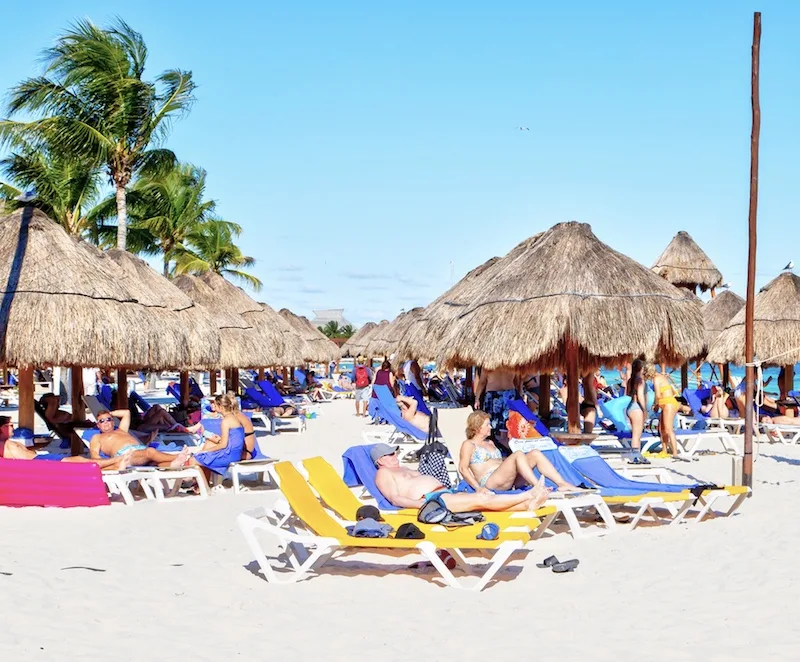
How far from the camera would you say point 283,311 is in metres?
34.7

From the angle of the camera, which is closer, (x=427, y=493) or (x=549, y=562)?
(x=549, y=562)

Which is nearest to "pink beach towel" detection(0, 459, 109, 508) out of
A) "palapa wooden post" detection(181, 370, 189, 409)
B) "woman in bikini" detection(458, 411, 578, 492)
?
"woman in bikini" detection(458, 411, 578, 492)

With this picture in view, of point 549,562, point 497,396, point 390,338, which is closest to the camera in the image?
point 549,562

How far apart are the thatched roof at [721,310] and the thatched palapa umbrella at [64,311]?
562 inches

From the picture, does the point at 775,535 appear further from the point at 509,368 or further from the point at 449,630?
the point at 509,368

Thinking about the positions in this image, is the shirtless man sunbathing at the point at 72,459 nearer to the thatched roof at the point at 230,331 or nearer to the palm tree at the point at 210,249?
the thatched roof at the point at 230,331

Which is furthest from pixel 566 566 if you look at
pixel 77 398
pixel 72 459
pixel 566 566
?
pixel 77 398

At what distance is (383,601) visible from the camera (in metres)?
5.00

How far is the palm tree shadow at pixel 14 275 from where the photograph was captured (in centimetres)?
952

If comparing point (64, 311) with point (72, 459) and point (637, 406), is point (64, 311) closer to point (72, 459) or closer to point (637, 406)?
point (72, 459)

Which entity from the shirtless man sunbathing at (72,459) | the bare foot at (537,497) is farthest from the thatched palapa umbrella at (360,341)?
the bare foot at (537,497)

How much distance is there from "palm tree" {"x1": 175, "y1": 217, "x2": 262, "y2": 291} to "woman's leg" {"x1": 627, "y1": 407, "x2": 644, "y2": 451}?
19691 millimetres

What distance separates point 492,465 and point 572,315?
116 inches

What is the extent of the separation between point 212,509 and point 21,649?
12.5ft
